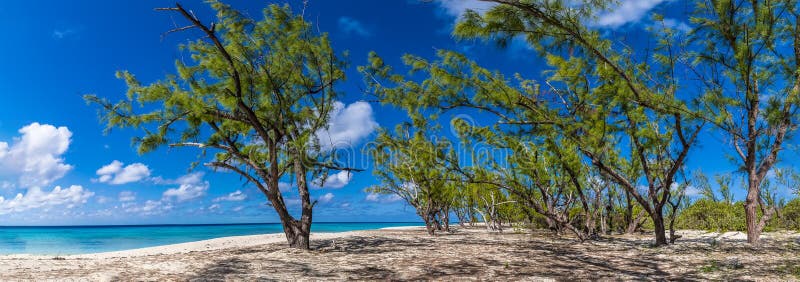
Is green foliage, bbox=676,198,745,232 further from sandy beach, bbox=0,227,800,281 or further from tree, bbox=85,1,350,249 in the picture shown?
tree, bbox=85,1,350,249

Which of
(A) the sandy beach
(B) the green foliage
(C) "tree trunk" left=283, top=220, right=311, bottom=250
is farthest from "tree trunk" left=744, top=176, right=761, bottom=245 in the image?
(C) "tree trunk" left=283, top=220, right=311, bottom=250

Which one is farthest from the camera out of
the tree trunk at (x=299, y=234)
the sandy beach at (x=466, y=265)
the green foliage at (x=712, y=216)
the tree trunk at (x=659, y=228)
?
the green foliage at (x=712, y=216)

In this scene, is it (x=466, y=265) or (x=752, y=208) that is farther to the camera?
(x=752, y=208)

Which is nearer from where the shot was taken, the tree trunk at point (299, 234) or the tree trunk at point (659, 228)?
the tree trunk at point (659, 228)

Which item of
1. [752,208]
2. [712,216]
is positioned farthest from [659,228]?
[712,216]

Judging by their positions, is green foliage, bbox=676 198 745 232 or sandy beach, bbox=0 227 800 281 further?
green foliage, bbox=676 198 745 232

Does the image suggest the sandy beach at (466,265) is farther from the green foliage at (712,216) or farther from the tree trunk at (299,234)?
the green foliage at (712,216)

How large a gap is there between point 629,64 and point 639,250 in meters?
4.68

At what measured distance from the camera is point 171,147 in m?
12.8

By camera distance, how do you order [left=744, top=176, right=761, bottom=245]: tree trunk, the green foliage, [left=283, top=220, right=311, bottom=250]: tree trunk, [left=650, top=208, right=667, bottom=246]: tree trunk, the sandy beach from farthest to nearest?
the green foliage → [left=283, top=220, right=311, bottom=250]: tree trunk → [left=650, top=208, right=667, bottom=246]: tree trunk → [left=744, top=176, right=761, bottom=245]: tree trunk → the sandy beach

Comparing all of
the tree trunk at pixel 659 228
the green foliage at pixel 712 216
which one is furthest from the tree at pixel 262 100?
the green foliage at pixel 712 216

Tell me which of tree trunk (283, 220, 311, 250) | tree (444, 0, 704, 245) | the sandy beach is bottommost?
the sandy beach

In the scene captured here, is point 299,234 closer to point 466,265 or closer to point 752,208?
point 466,265

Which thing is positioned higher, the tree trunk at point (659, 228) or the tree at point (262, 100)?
the tree at point (262, 100)
